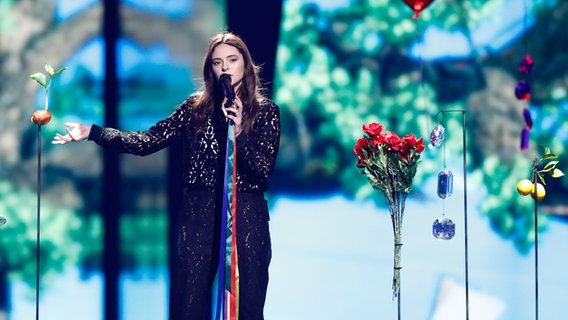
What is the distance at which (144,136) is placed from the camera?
111 inches

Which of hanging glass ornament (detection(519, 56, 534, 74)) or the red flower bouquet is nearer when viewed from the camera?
the red flower bouquet

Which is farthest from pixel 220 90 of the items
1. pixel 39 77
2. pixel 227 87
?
pixel 39 77

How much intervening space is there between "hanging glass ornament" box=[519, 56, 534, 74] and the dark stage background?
10.7 inches

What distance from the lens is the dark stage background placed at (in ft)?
12.1

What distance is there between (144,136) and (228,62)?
15.1 inches

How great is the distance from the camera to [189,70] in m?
3.74

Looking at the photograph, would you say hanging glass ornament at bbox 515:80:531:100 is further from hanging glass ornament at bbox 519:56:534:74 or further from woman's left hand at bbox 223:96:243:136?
woman's left hand at bbox 223:96:243:136

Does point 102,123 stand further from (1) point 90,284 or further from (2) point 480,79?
(2) point 480,79

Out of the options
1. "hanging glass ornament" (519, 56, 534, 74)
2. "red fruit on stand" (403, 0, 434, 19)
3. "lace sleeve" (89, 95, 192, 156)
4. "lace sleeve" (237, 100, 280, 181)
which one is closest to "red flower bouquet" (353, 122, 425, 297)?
"lace sleeve" (237, 100, 280, 181)

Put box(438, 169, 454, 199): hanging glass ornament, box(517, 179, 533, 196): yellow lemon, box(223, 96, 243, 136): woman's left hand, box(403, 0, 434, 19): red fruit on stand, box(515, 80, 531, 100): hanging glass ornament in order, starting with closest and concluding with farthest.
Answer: box(223, 96, 243, 136): woman's left hand → box(438, 169, 454, 199): hanging glass ornament → box(517, 179, 533, 196): yellow lemon → box(403, 0, 434, 19): red fruit on stand → box(515, 80, 531, 100): hanging glass ornament

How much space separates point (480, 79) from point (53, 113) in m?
1.93

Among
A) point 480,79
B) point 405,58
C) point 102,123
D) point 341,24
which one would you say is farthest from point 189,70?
point 480,79

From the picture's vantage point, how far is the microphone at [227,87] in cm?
254

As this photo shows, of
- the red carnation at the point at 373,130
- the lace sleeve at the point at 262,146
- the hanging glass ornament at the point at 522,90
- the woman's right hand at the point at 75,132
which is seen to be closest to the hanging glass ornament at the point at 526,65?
the hanging glass ornament at the point at 522,90
